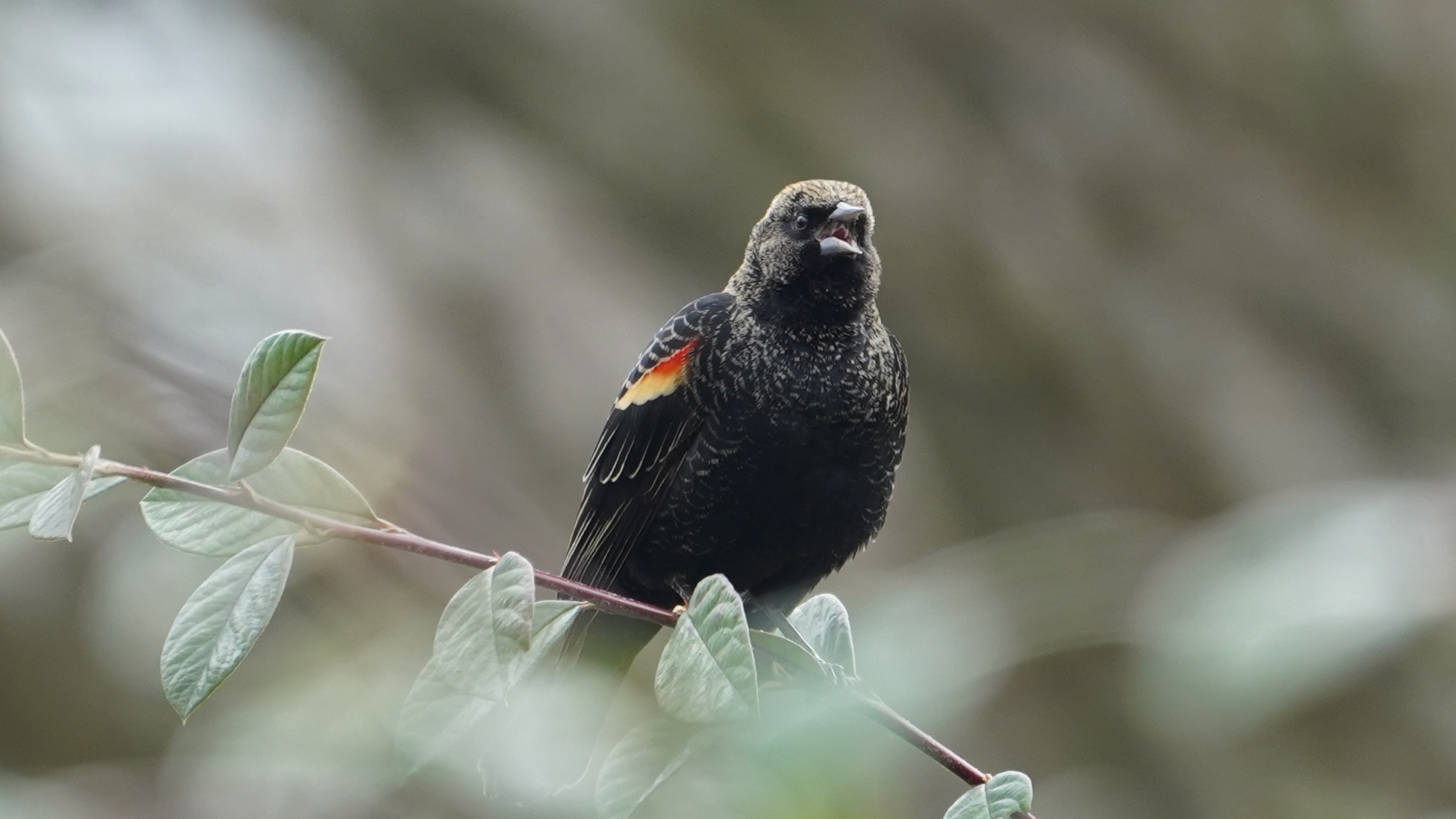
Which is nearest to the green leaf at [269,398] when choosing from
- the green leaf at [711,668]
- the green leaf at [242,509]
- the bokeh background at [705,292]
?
the green leaf at [242,509]

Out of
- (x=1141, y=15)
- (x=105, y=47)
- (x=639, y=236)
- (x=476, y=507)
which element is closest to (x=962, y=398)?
(x=639, y=236)

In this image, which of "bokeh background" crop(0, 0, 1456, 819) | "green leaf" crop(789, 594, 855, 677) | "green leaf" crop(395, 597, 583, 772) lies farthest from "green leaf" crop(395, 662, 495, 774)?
"bokeh background" crop(0, 0, 1456, 819)

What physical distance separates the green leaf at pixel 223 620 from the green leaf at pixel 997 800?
389mm

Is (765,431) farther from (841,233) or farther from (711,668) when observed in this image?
(711,668)

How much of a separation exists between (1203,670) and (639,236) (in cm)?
369

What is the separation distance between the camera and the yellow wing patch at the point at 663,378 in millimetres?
1623

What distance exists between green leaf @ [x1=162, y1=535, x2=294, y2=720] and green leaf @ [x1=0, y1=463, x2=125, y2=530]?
77 mm

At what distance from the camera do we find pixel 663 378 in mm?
1638

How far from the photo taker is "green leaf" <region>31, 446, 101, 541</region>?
0.62 meters

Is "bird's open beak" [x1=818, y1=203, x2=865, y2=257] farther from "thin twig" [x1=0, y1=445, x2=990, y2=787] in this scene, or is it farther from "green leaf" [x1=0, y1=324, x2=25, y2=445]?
"green leaf" [x1=0, y1=324, x2=25, y2=445]

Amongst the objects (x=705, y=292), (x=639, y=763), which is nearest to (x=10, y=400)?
(x=639, y=763)

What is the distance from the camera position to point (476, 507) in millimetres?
2959

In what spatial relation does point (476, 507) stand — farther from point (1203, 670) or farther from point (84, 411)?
point (1203, 670)

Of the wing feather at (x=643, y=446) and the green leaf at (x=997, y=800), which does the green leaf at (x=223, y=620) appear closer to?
the green leaf at (x=997, y=800)
